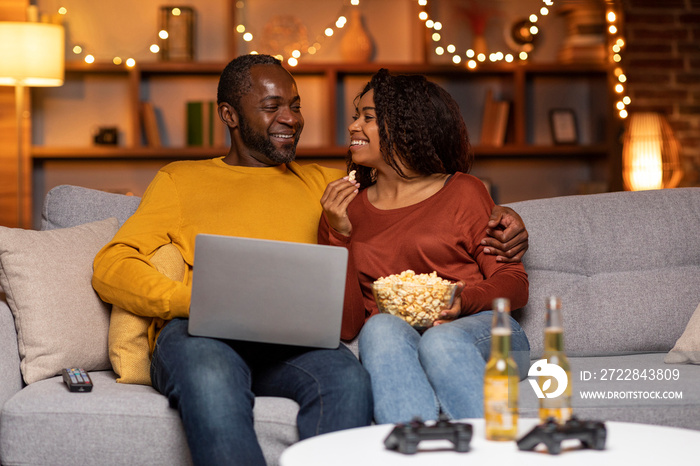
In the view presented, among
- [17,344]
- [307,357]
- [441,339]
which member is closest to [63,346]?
[17,344]

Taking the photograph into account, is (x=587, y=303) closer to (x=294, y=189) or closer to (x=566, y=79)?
(x=294, y=189)

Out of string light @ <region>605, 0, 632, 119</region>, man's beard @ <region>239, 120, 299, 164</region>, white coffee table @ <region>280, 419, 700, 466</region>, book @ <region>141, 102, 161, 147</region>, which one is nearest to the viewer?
white coffee table @ <region>280, 419, 700, 466</region>

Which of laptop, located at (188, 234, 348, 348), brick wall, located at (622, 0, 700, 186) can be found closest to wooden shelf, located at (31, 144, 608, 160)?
brick wall, located at (622, 0, 700, 186)

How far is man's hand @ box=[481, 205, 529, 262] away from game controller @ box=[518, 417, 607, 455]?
2.61 ft

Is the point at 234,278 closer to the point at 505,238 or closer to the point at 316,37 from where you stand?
the point at 505,238

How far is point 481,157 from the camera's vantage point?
4.47 metres

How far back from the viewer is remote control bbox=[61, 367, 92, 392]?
1764 mm

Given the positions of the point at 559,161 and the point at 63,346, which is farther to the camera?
the point at 559,161

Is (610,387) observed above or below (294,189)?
below

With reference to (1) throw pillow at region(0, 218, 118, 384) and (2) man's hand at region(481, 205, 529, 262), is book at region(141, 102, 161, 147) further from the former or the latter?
(2) man's hand at region(481, 205, 529, 262)

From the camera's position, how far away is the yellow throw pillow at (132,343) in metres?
1.88

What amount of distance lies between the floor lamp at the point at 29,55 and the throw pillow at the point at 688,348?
10.2ft

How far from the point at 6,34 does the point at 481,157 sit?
2516 millimetres

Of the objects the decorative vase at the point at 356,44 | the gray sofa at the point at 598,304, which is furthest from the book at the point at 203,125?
the gray sofa at the point at 598,304
